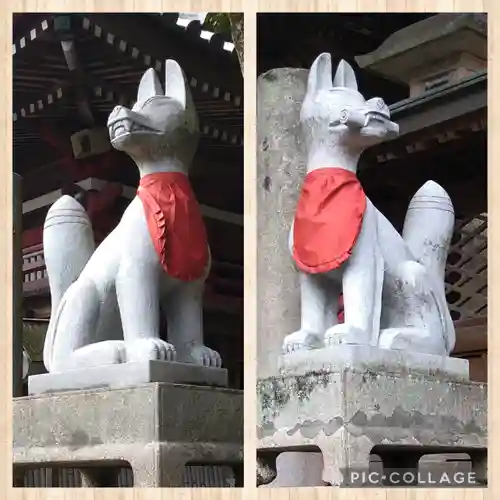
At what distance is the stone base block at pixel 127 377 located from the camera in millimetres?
2662

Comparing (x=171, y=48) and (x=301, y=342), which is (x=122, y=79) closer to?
(x=171, y=48)

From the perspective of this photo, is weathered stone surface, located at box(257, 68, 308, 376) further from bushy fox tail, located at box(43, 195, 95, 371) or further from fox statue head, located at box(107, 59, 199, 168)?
bushy fox tail, located at box(43, 195, 95, 371)

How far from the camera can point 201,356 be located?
2.85 meters

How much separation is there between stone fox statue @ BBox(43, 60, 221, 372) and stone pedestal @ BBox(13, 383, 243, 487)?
0.09 m

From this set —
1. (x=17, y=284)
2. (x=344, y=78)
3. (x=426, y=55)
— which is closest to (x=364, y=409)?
(x=344, y=78)

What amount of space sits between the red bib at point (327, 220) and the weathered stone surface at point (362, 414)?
258 millimetres

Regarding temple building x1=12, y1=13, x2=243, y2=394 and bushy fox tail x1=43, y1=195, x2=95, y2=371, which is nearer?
bushy fox tail x1=43, y1=195, x2=95, y2=371

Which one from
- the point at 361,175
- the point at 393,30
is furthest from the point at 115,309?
the point at 393,30

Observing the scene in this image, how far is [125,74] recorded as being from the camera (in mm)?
3553

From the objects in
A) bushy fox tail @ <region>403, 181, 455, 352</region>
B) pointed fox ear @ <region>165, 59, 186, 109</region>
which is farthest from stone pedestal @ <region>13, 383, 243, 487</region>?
pointed fox ear @ <region>165, 59, 186, 109</region>

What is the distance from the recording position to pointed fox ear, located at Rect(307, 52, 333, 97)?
2850 mm

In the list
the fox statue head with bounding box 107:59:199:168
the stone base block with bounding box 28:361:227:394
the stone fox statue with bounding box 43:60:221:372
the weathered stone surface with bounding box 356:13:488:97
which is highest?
the weathered stone surface with bounding box 356:13:488:97

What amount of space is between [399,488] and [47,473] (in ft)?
4.12

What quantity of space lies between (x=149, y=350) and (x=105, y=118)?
4.26 feet
